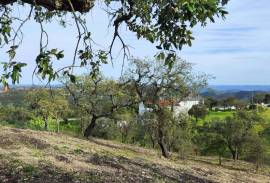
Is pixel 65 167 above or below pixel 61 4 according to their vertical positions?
below

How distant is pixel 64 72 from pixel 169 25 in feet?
4.48

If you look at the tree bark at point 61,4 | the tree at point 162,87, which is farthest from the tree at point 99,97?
the tree bark at point 61,4

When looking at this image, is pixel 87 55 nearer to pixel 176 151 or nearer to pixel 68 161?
pixel 68 161

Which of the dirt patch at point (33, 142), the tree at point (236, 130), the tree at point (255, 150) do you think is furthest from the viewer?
the tree at point (236, 130)

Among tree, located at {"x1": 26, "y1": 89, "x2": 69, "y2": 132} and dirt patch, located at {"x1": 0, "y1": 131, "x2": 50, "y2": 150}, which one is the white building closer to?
tree, located at {"x1": 26, "y1": 89, "x2": 69, "y2": 132}

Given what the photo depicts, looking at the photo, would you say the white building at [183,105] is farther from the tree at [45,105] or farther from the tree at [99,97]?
the tree at [45,105]

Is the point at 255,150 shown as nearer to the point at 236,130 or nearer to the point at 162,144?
the point at 236,130

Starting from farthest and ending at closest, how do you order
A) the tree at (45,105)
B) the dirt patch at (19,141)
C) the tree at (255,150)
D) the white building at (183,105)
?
the tree at (45,105) < the tree at (255,150) < the white building at (183,105) < the dirt patch at (19,141)

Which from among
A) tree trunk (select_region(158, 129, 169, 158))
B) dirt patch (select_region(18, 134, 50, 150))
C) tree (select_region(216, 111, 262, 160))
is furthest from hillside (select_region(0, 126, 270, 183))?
tree (select_region(216, 111, 262, 160))

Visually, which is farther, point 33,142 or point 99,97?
point 99,97

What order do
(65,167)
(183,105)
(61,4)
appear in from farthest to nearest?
(183,105)
(65,167)
(61,4)

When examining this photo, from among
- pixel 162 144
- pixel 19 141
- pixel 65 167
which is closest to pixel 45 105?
pixel 162 144

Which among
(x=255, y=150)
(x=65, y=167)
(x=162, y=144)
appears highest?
(x=65, y=167)

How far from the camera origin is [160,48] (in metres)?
6.15
